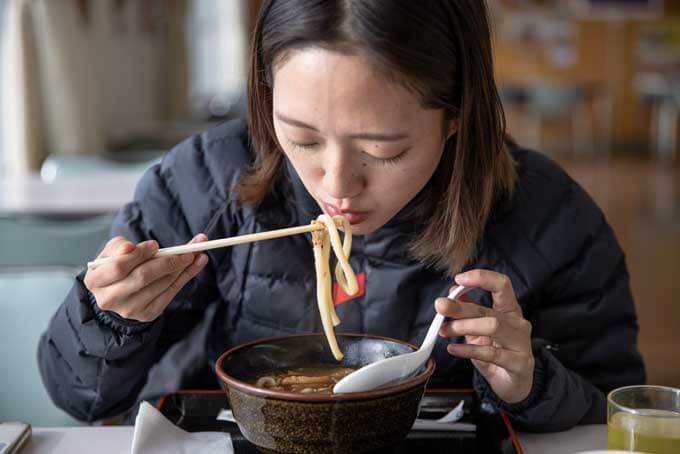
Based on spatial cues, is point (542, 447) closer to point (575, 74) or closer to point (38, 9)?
point (38, 9)

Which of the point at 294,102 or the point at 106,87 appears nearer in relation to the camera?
the point at 294,102

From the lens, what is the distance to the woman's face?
102 centimetres

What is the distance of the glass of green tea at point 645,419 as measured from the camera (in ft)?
2.97

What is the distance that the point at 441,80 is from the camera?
1.09m

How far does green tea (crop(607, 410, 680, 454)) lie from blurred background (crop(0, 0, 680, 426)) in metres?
1.06

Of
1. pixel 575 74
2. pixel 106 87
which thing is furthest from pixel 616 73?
pixel 106 87

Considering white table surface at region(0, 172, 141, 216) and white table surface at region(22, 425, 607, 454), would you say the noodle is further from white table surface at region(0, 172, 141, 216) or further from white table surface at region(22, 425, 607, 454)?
white table surface at region(0, 172, 141, 216)

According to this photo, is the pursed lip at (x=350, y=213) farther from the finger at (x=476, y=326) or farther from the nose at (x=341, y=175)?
the finger at (x=476, y=326)

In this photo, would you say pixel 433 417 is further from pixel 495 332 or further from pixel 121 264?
pixel 121 264

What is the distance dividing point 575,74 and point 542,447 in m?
11.2

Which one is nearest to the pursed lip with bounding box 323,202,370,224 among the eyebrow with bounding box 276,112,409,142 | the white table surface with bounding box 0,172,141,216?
the eyebrow with bounding box 276,112,409,142

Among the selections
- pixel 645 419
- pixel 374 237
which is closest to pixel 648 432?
pixel 645 419

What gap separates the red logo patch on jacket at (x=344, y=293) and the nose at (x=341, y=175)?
0.95 feet

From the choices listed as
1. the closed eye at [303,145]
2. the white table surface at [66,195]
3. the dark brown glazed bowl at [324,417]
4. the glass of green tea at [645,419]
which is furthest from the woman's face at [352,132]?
the white table surface at [66,195]
